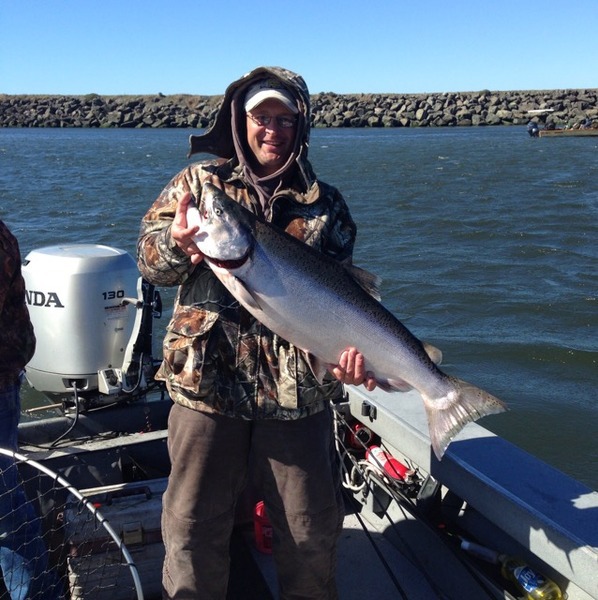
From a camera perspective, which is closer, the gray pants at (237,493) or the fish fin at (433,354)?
the gray pants at (237,493)

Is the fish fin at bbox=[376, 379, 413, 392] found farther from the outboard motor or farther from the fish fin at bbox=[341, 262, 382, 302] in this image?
the outboard motor

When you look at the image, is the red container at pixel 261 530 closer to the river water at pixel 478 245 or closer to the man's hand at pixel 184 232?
the man's hand at pixel 184 232

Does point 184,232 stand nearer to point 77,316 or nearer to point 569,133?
point 77,316

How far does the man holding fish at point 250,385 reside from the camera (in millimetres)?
3025

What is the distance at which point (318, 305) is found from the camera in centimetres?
303

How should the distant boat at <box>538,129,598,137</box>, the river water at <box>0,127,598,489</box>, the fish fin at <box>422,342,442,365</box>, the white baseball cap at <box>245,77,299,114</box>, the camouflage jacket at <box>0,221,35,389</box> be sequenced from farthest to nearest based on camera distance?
1. the distant boat at <box>538,129,598,137</box>
2. the river water at <box>0,127,598,489</box>
3. the camouflage jacket at <box>0,221,35,389</box>
4. the fish fin at <box>422,342,442,365</box>
5. the white baseball cap at <box>245,77,299,114</box>

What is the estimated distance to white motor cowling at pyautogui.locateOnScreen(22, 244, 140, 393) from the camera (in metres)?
4.78

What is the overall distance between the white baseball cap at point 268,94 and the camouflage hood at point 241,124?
26 mm

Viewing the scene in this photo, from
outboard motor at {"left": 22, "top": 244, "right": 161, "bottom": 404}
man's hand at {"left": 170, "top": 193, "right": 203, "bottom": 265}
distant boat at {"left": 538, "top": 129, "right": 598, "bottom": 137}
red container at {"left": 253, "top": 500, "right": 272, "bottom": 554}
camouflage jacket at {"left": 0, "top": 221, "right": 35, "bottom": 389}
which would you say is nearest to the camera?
man's hand at {"left": 170, "top": 193, "right": 203, "bottom": 265}

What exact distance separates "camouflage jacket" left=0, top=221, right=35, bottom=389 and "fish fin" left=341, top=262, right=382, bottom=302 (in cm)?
157

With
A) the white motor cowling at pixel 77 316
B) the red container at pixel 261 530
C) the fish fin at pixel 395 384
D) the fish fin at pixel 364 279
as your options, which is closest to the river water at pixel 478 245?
the white motor cowling at pixel 77 316

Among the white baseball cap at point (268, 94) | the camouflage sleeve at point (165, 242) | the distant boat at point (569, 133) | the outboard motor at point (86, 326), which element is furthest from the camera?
the distant boat at point (569, 133)

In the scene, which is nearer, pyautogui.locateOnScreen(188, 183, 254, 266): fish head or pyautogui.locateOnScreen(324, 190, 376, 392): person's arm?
pyautogui.locateOnScreen(188, 183, 254, 266): fish head

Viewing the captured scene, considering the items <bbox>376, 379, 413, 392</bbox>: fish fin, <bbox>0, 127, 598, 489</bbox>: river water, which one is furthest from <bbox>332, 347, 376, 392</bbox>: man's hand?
<bbox>0, 127, 598, 489</bbox>: river water
